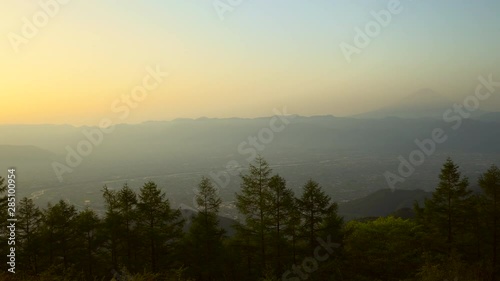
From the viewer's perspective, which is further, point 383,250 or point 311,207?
point 383,250

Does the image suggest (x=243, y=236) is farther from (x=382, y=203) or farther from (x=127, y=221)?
(x=382, y=203)

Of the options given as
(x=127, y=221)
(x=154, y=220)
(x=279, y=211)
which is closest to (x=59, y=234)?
(x=127, y=221)

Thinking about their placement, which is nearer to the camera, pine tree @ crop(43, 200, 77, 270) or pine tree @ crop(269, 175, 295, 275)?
pine tree @ crop(269, 175, 295, 275)

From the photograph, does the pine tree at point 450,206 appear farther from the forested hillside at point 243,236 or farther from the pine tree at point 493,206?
the pine tree at point 493,206

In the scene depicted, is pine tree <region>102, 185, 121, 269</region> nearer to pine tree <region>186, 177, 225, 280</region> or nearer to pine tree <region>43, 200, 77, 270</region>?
pine tree <region>43, 200, 77, 270</region>

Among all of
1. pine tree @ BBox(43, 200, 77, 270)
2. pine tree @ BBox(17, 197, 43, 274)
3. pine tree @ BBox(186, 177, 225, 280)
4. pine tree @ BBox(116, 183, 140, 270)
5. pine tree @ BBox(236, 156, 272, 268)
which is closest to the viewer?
pine tree @ BBox(236, 156, 272, 268)

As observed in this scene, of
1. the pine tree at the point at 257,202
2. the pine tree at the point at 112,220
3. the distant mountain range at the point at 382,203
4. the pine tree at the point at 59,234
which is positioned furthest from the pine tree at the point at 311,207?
the distant mountain range at the point at 382,203

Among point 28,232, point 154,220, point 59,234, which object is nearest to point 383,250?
point 154,220

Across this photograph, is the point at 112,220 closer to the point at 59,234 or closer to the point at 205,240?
the point at 59,234

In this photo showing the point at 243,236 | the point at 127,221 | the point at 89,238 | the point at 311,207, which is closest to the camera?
the point at 243,236

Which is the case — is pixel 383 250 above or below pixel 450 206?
below

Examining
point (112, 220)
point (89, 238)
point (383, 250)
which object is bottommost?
point (383, 250)

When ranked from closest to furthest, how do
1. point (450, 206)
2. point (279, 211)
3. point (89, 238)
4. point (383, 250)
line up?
point (279, 211), point (89, 238), point (450, 206), point (383, 250)

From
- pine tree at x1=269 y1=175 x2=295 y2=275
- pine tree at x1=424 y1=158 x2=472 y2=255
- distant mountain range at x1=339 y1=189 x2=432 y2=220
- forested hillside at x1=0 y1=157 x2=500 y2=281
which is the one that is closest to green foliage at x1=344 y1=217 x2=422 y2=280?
forested hillside at x1=0 y1=157 x2=500 y2=281
